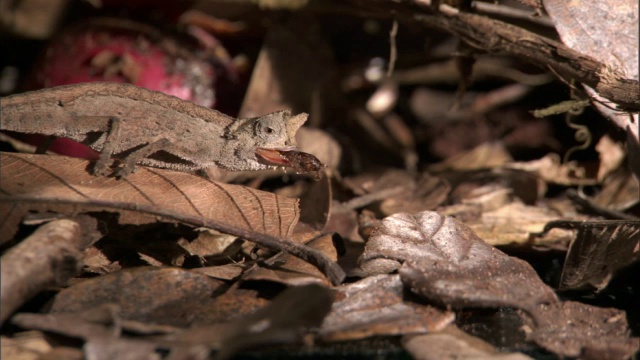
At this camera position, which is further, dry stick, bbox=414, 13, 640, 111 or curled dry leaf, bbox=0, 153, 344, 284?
dry stick, bbox=414, 13, 640, 111

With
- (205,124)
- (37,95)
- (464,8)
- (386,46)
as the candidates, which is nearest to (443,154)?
(386,46)

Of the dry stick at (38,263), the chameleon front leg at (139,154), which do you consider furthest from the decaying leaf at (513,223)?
the dry stick at (38,263)

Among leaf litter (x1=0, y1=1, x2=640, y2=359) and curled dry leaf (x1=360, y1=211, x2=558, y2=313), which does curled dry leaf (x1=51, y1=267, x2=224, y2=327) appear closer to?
leaf litter (x1=0, y1=1, x2=640, y2=359)

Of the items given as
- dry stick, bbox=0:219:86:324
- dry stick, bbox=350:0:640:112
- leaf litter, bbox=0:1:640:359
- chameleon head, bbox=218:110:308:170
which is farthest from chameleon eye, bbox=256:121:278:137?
dry stick, bbox=350:0:640:112

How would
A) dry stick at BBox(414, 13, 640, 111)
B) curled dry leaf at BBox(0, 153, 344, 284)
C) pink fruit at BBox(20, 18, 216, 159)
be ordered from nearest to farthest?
1. curled dry leaf at BBox(0, 153, 344, 284)
2. dry stick at BBox(414, 13, 640, 111)
3. pink fruit at BBox(20, 18, 216, 159)

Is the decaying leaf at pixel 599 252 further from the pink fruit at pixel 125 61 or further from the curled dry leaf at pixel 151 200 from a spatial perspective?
the pink fruit at pixel 125 61

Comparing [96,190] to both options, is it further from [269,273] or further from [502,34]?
[502,34]

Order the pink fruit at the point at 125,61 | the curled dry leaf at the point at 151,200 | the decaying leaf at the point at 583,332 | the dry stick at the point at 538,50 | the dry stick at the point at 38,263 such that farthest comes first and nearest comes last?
the pink fruit at the point at 125,61
the dry stick at the point at 538,50
the curled dry leaf at the point at 151,200
the decaying leaf at the point at 583,332
the dry stick at the point at 38,263

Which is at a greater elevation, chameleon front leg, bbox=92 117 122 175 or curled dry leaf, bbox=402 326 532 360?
chameleon front leg, bbox=92 117 122 175
